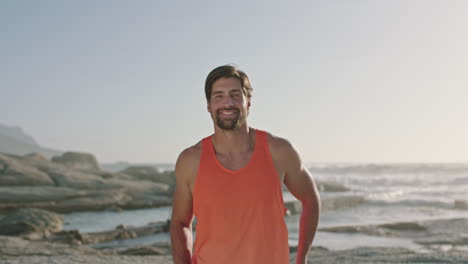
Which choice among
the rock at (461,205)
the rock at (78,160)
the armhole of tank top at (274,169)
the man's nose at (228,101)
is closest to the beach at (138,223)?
the rock at (461,205)

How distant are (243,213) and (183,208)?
0.45m

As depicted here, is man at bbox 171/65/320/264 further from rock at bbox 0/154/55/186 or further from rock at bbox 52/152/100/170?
rock at bbox 52/152/100/170

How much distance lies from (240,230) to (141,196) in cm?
3136

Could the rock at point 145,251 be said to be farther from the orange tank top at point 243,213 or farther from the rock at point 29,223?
the orange tank top at point 243,213

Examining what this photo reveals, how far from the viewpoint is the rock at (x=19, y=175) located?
33.3m

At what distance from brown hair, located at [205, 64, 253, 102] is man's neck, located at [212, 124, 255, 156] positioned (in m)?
0.23

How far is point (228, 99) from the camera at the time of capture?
2.92 metres

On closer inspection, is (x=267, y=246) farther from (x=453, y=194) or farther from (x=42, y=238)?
(x=453, y=194)

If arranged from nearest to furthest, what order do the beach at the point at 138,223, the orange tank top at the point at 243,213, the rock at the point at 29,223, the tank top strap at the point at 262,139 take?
1. the orange tank top at the point at 243,213
2. the tank top strap at the point at 262,139
3. the beach at the point at 138,223
4. the rock at the point at 29,223

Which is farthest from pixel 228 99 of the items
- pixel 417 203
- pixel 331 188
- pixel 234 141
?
pixel 331 188

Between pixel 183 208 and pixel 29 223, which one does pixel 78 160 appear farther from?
pixel 183 208

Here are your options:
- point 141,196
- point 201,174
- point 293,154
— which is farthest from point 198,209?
point 141,196

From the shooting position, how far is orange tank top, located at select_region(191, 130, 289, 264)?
9.41ft

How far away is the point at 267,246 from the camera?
2883mm
